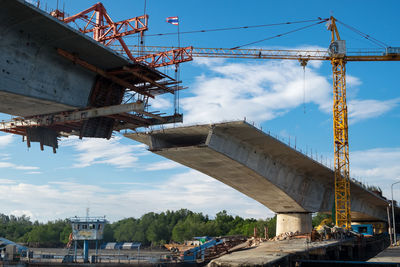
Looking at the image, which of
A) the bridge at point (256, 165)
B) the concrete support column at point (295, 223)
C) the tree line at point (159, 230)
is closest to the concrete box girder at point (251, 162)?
the bridge at point (256, 165)

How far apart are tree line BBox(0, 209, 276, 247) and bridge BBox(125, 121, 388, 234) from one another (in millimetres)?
55012

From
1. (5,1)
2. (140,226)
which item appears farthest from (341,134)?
(140,226)

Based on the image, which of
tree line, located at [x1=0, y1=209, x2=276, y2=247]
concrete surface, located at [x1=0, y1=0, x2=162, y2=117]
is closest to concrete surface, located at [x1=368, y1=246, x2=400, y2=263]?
concrete surface, located at [x1=0, y1=0, x2=162, y2=117]

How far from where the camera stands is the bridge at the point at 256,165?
38.9 m

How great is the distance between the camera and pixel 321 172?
2106 inches

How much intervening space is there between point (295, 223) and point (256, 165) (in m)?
14.4

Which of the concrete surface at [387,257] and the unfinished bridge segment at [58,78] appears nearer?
the unfinished bridge segment at [58,78]

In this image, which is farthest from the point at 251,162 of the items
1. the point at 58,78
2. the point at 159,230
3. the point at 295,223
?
the point at 159,230

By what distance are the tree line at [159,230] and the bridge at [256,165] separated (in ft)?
180

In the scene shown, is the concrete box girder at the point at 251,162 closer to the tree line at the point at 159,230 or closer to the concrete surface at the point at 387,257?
the concrete surface at the point at 387,257

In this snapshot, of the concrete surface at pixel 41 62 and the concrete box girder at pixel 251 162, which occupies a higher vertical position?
the concrete surface at pixel 41 62

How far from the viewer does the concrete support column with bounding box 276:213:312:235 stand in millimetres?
52938

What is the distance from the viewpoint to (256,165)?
A: 1716 inches

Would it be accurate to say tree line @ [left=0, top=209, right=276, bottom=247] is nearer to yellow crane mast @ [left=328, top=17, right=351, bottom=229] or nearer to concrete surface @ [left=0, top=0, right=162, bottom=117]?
yellow crane mast @ [left=328, top=17, right=351, bottom=229]
